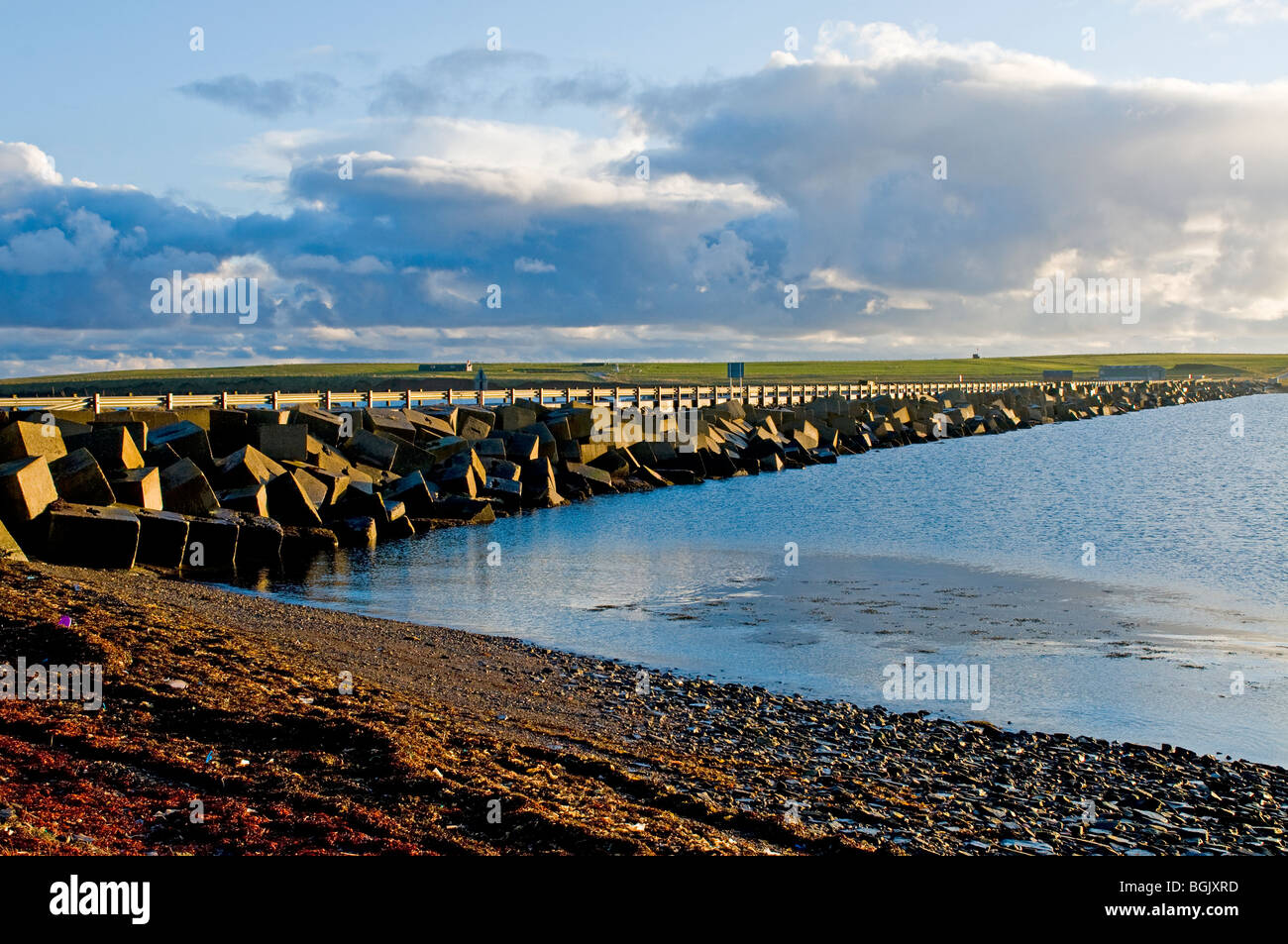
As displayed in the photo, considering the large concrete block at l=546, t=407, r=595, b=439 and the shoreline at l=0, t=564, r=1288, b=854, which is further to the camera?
the large concrete block at l=546, t=407, r=595, b=439

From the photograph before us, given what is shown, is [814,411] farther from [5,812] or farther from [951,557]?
[5,812]

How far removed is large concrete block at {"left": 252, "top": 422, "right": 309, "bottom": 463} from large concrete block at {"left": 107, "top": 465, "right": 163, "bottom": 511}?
6457 millimetres

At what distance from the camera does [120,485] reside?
65.3 ft

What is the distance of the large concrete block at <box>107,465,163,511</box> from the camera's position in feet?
65.3

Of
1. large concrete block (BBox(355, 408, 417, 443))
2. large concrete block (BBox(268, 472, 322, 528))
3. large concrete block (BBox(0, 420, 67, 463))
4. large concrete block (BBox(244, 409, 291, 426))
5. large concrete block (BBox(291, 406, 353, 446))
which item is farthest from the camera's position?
large concrete block (BBox(355, 408, 417, 443))

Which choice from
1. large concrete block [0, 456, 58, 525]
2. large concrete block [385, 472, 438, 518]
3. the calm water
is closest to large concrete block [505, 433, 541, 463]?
the calm water

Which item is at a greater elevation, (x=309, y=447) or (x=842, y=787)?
(x=309, y=447)

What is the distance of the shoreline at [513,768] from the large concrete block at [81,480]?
6912 mm

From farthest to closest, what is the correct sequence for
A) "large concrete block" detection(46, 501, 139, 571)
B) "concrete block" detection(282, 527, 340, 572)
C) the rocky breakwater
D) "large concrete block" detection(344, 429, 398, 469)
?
"large concrete block" detection(344, 429, 398, 469)
"concrete block" detection(282, 527, 340, 572)
the rocky breakwater
"large concrete block" detection(46, 501, 139, 571)

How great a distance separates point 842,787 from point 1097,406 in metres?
107

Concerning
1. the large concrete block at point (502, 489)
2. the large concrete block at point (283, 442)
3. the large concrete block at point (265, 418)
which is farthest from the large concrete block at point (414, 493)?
the large concrete block at point (265, 418)

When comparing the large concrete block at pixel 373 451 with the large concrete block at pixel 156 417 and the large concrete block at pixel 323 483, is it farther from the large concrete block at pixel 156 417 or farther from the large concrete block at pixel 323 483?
the large concrete block at pixel 156 417

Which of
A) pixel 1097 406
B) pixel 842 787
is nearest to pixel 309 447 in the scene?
pixel 842 787

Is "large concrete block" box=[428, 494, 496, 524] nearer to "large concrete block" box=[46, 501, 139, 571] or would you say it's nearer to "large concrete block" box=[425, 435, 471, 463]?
"large concrete block" box=[425, 435, 471, 463]
